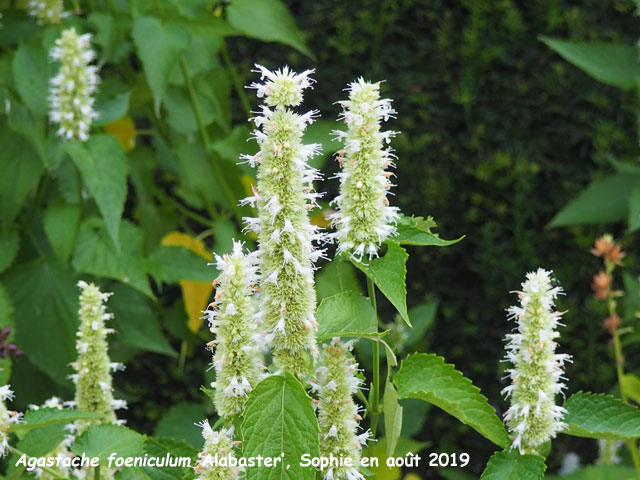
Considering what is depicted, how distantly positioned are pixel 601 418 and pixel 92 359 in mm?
912

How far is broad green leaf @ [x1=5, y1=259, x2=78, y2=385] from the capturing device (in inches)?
104

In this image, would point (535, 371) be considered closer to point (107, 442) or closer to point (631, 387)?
point (107, 442)

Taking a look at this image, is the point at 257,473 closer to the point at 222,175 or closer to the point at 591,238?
the point at 222,175

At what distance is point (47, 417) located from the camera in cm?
134

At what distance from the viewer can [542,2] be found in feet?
10.8

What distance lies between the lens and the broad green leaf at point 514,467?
1327mm

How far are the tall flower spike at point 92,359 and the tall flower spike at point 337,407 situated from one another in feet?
1.40

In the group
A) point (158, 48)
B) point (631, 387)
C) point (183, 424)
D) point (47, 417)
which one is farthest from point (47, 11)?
point (631, 387)

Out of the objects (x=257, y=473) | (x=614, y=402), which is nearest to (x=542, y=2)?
(x=614, y=402)

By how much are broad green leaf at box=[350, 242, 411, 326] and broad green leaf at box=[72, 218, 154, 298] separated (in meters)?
1.21

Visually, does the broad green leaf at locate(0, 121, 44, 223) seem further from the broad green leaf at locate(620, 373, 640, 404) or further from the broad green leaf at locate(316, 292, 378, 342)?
the broad green leaf at locate(620, 373, 640, 404)

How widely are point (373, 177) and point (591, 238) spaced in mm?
2289

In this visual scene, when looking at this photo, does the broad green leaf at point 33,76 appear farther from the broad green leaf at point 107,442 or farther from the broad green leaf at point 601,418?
the broad green leaf at point 601,418

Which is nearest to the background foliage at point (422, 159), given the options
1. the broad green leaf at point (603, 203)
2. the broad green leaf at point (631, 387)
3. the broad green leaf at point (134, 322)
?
the broad green leaf at point (134, 322)
